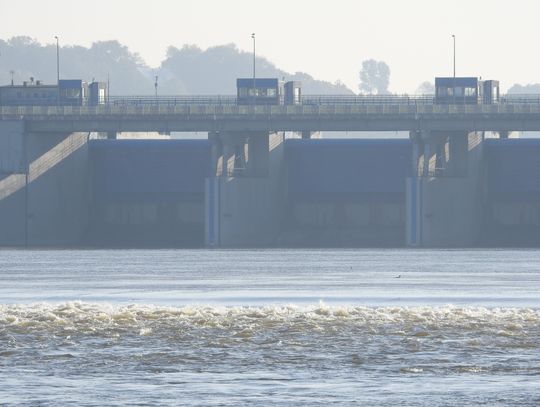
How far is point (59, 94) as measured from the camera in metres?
153

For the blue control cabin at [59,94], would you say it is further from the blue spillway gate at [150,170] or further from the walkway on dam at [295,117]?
the walkway on dam at [295,117]

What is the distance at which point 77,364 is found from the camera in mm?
40656

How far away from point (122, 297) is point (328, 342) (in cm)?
2051

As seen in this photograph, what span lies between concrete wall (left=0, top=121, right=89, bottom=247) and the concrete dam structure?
0.27ft

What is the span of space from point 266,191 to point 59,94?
2784 centimetres

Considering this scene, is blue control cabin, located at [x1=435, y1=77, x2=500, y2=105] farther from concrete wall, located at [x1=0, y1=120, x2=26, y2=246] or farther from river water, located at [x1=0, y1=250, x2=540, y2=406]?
river water, located at [x1=0, y1=250, x2=540, y2=406]

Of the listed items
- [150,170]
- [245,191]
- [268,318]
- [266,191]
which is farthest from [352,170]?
[268,318]

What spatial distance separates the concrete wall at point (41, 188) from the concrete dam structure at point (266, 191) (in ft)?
0.27

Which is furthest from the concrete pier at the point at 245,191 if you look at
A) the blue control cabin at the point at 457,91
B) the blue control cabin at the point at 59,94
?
the blue control cabin at the point at 59,94

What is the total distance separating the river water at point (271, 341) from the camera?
35719 millimetres

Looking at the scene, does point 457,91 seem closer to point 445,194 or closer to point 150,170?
point 445,194

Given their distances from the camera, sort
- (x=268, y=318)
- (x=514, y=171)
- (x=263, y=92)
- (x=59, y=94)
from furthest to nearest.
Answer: (x=59, y=94), (x=263, y=92), (x=514, y=171), (x=268, y=318)

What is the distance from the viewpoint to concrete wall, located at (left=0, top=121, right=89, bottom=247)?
132875mm

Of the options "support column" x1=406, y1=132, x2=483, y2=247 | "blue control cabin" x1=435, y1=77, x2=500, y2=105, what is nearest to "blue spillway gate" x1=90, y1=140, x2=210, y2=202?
"support column" x1=406, y1=132, x2=483, y2=247
